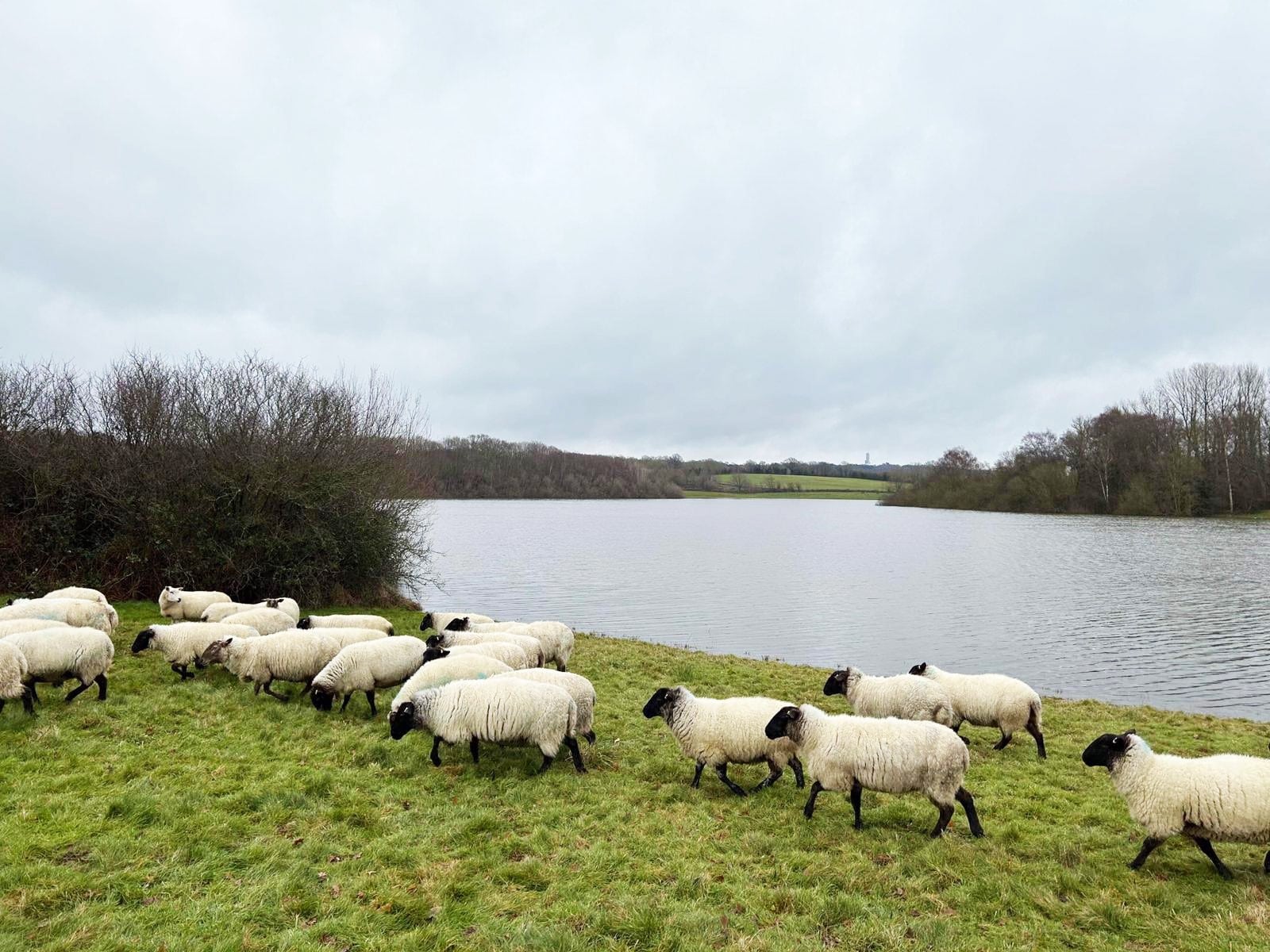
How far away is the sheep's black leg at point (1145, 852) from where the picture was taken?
5344mm

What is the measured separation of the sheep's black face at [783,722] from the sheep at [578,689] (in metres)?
2.34

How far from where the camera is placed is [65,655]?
8344 millimetres

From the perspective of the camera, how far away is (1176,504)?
66812 millimetres

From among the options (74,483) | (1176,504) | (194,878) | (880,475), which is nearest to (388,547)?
(74,483)

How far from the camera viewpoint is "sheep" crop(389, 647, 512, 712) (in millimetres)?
7996

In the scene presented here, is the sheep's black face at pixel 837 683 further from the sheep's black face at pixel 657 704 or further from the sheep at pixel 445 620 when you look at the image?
A: the sheep at pixel 445 620

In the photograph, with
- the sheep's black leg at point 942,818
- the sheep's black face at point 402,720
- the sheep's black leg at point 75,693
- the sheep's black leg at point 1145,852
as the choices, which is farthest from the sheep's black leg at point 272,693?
the sheep's black leg at point 1145,852

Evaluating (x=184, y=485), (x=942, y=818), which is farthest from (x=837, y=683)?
(x=184, y=485)

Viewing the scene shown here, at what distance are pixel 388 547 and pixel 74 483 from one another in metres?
8.17

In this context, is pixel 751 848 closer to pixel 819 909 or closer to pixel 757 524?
pixel 819 909

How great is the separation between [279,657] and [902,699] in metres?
8.91

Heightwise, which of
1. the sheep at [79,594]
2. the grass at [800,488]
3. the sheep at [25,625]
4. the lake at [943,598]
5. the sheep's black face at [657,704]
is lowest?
the lake at [943,598]

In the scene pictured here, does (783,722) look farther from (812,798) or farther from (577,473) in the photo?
(577,473)

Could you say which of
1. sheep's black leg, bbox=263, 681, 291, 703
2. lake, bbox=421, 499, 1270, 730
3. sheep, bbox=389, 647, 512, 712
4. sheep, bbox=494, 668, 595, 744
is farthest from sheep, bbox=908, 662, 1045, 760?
sheep's black leg, bbox=263, 681, 291, 703
